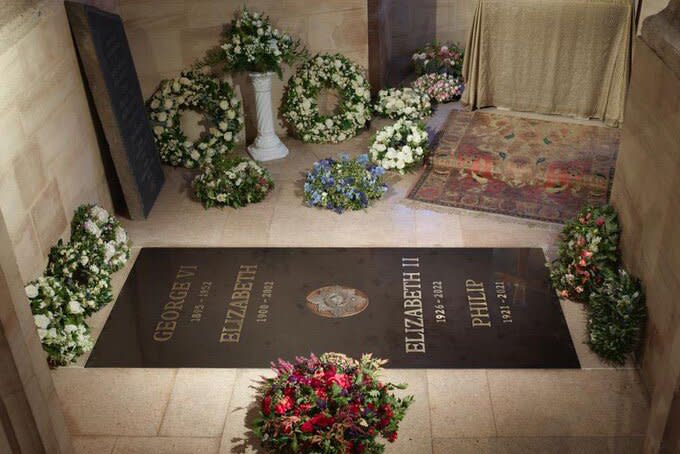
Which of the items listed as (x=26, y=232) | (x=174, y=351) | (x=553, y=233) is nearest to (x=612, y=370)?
(x=553, y=233)

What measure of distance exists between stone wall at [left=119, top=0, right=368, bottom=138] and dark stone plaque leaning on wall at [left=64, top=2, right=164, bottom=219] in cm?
63

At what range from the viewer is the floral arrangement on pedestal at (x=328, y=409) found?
13.5 feet

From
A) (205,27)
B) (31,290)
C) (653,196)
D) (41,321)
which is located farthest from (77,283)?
(653,196)

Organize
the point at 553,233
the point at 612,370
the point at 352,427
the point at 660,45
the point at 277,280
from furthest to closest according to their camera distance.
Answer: the point at 553,233, the point at 277,280, the point at 612,370, the point at 660,45, the point at 352,427

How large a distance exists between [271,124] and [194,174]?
100 cm

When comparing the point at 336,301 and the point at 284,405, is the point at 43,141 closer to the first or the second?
the point at 336,301

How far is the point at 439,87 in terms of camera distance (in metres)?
9.20

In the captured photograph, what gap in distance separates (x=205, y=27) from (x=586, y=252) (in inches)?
181

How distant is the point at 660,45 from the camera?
4.59 m

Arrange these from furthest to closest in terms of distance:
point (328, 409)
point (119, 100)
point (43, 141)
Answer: point (119, 100), point (43, 141), point (328, 409)

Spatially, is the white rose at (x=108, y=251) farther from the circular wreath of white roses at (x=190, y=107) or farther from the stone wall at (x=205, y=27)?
the stone wall at (x=205, y=27)

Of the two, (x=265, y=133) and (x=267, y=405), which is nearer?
(x=267, y=405)

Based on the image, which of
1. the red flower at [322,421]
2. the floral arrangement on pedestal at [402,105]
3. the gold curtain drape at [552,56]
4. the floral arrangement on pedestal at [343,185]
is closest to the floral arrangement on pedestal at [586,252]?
the floral arrangement on pedestal at [343,185]

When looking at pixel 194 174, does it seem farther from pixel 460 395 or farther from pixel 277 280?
pixel 460 395
